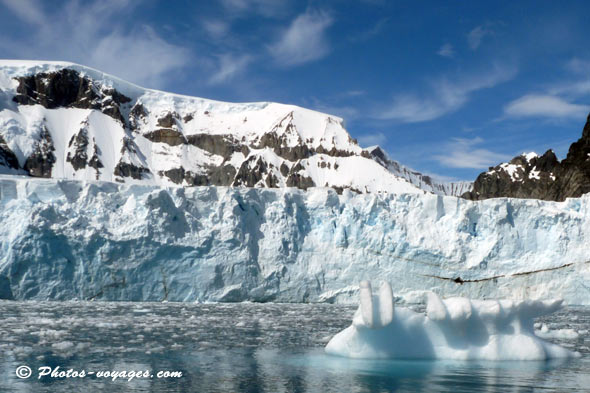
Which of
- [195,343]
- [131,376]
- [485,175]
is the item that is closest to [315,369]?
[131,376]

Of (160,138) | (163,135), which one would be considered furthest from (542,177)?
(160,138)

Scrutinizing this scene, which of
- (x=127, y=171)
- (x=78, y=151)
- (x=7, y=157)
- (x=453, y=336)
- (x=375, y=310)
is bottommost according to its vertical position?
(x=453, y=336)

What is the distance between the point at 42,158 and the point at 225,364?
63.2 metres

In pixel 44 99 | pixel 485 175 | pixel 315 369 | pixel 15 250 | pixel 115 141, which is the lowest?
pixel 315 369

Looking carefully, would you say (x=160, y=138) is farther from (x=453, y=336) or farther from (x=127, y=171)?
(x=453, y=336)

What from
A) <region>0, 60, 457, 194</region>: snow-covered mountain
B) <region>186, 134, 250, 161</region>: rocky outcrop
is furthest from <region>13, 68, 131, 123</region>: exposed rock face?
<region>186, 134, 250, 161</region>: rocky outcrop

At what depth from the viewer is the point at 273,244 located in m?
25.2

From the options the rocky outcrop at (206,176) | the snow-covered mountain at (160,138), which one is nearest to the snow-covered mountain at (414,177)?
the snow-covered mountain at (160,138)

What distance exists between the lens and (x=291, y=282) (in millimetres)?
24625

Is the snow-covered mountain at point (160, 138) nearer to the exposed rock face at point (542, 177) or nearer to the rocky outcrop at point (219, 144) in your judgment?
the rocky outcrop at point (219, 144)

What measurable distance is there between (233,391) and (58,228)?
17909mm

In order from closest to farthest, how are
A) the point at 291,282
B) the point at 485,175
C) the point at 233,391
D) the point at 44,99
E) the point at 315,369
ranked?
1. the point at 233,391
2. the point at 315,369
3. the point at 291,282
4. the point at 485,175
5. the point at 44,99

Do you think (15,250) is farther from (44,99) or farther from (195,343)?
(44,99)

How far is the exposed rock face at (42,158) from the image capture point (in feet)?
207
